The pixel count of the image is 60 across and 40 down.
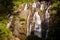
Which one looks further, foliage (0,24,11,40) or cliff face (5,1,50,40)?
cliff face (5,1,50,40)

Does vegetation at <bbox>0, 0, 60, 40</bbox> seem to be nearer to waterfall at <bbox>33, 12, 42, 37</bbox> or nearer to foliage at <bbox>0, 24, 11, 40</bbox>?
foliage at <bbox>0, 24, 11, 40</bbox>

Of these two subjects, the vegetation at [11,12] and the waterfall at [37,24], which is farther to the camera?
the waterfall at [37,24]

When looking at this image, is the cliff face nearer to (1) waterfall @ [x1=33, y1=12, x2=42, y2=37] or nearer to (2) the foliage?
(1) waterfall @ [x1=33, y1=12, x2=42, y2=37]

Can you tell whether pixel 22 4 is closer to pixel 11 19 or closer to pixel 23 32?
pixel 11 19

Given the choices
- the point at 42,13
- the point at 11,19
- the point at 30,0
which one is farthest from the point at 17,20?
the point at 30,0

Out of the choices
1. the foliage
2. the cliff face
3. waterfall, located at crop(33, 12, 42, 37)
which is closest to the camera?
the foliage

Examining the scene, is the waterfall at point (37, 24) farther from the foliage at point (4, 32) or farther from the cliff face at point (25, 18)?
the foliage at point (4, 32)

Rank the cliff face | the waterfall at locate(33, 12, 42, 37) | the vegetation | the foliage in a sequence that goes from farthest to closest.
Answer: the waterfall at locate(33, 12, 42, 37) < the cliff face < the vegetation < the foliage

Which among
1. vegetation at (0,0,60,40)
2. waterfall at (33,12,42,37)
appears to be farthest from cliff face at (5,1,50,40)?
vegetation at (0,0,60,40)

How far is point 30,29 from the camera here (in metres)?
11.5

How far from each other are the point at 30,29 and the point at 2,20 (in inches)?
73.5

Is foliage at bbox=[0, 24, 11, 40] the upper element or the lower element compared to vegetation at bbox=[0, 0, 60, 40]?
lower

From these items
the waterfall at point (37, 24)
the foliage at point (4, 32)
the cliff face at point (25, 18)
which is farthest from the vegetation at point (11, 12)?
the waterfall at point (37, 24)

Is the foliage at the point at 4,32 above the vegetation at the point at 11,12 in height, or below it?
below
